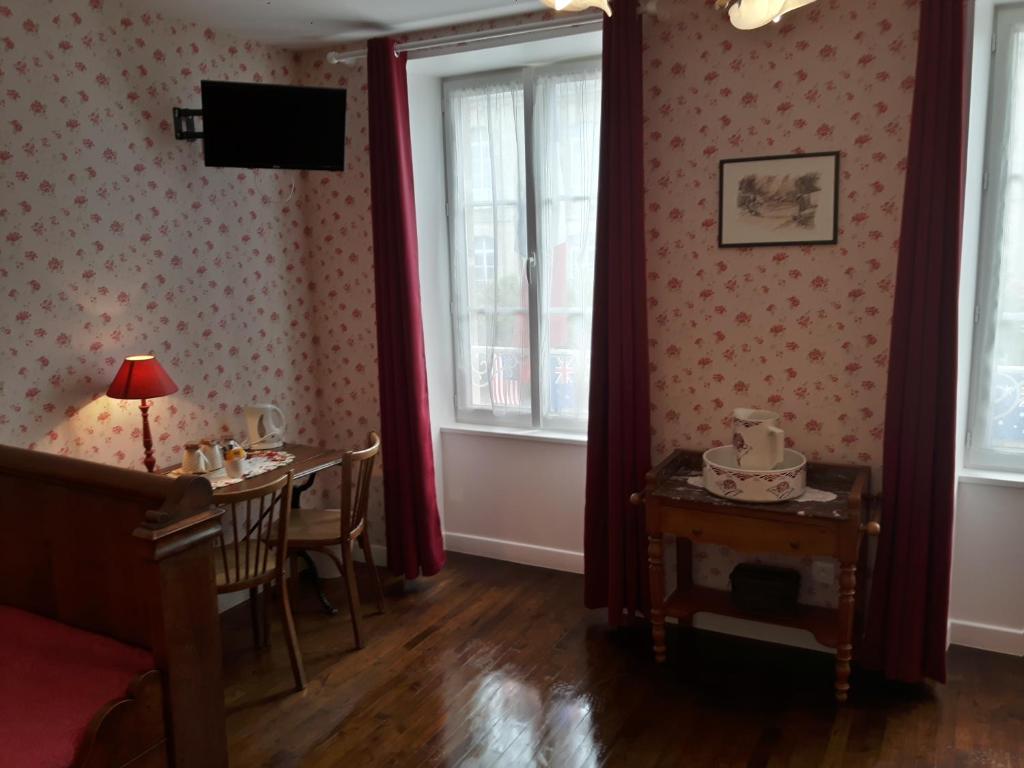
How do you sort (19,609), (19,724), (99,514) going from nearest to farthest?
1. (19,724)
2. (99,514)
3. (19,609)

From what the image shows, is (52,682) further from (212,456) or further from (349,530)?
(349,530)

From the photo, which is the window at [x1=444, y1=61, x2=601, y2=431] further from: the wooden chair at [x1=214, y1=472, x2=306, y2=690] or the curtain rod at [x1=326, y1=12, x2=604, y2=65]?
the wooden chair at [x1=214, y1=472, x2=306, y2=690]

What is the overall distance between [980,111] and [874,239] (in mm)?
551

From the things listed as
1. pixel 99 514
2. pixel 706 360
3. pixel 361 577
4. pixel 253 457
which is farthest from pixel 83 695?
pixel 706 360

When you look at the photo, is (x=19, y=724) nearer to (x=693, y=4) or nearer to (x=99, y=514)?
(x=99, y=514)

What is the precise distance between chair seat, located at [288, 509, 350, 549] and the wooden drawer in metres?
1.31

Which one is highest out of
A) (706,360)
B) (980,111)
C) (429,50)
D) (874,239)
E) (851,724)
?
(429,50)

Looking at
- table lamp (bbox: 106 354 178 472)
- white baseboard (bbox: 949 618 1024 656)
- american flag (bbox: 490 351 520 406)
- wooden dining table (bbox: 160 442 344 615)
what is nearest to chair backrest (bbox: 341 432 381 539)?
wooden dining table (bbox: 160 442 344 615)

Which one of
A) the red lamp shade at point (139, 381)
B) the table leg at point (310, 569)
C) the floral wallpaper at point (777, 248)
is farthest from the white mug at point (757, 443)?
the red lamp shade at point (139, 381)

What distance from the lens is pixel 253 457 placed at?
11.0 ft

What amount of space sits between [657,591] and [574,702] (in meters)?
0.49

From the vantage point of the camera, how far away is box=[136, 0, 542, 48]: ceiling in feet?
10.2

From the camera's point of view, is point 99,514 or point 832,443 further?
point 832,443

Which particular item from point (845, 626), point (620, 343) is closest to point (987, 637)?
point (845, 626)
